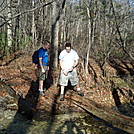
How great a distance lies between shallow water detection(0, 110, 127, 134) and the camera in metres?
3.56

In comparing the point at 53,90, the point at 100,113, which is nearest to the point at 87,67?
the point at 53,90

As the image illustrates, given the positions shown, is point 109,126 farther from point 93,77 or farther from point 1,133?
point 93,77

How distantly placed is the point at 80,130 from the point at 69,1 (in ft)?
54.7

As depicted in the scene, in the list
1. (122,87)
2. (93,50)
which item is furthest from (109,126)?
(93,50)

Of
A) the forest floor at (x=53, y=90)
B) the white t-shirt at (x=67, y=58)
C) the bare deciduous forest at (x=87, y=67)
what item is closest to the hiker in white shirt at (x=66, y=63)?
the white t-shirt at (x=67, y=58)

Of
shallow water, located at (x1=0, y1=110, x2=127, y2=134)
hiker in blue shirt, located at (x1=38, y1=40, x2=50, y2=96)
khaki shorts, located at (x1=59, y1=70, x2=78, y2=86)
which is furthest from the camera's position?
khaki shorts, located at (x1=59, y1=70, x2=78, y2=86)

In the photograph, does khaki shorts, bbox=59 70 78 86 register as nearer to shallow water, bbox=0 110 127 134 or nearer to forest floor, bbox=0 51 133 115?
forest floor, bbox=0 51 133 115

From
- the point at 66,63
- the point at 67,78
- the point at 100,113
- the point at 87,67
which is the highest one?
the point at 66,63

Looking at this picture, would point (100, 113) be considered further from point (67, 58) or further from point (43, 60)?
point (43, 60)

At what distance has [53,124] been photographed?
3877mm

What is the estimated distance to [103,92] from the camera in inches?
290

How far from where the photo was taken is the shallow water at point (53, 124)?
3564 millimetres

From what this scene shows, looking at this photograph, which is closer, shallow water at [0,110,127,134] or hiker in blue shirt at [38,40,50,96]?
shallow water at [0,110,127,134]

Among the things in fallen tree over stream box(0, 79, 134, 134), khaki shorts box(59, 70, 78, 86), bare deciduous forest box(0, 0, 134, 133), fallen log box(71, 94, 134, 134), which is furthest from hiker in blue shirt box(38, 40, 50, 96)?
fallen log box(71, 94, 134, 134)
